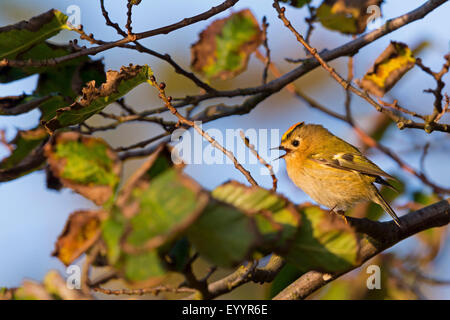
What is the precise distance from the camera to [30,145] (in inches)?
88.3

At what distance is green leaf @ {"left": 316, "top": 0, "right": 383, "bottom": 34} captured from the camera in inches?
90.1

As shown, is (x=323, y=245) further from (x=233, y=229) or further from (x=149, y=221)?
(x=149, y=221)

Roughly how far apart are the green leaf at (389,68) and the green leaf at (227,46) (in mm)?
549

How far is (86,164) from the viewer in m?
0.91

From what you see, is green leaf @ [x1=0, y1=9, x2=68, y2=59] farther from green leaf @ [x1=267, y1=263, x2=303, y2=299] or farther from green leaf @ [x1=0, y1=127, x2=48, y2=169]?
green leaf @ [x1=267, y1=263, x2=303, y2=299]

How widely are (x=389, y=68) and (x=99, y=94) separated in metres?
1.24

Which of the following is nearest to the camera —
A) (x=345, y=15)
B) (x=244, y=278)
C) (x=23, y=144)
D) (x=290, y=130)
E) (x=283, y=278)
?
(x=244, y=278)

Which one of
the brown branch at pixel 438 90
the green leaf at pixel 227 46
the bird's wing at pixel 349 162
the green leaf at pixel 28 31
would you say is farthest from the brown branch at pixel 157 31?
the bird's wing at pixel 349 162

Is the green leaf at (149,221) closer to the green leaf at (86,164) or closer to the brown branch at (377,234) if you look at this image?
the green leaf at (86,164)

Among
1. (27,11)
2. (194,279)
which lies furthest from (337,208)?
(27,11)

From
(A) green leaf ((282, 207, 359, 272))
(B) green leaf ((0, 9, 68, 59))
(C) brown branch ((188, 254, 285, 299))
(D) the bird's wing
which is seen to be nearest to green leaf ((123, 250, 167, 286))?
(A) green leaf ((282, 207, 359, 272))

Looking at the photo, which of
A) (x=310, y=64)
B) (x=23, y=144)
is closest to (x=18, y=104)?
(x=23, y=144)
